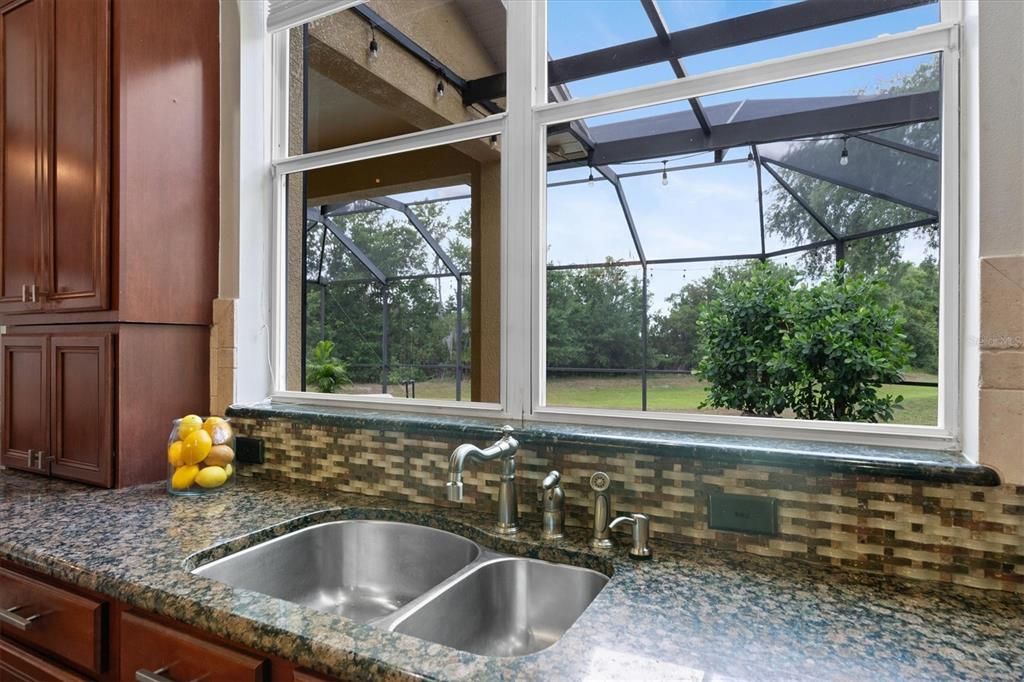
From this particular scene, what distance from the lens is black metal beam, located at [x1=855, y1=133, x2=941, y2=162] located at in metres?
1.24

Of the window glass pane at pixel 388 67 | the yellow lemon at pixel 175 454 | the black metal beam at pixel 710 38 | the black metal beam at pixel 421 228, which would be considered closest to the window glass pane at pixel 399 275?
the black metal beam at pixel 421 228

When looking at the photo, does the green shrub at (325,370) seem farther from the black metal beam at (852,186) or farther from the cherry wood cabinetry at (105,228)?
the black metal beam at (852,186)

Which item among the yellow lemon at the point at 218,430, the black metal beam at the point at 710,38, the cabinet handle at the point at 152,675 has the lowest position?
the cabinet handle at the point at 152,675

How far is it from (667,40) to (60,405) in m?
2.11

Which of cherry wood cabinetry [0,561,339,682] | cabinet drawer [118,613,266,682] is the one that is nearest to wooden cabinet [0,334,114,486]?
cherry wood cabinetry [0,561,339,682]

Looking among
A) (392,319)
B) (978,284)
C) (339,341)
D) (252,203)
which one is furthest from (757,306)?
(252,203)

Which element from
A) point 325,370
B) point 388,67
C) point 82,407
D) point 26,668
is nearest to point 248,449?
point 325,370

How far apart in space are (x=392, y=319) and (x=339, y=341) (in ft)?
0.77

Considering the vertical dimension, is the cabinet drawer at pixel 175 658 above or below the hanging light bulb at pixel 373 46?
below

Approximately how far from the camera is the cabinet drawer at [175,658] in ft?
3.14

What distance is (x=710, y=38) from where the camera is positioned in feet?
4.82

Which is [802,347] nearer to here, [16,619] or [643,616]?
[643,616]

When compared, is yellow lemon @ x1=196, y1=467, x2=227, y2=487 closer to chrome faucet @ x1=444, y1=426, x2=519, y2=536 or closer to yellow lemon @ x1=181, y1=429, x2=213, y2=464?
yellow lemon @ x1=181, y1=429, x2=213, y2=464

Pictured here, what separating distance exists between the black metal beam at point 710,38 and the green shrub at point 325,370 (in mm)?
975
